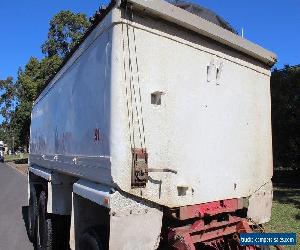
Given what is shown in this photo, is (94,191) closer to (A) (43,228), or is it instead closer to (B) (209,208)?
(B) (209,208)

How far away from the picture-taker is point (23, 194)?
18531 millimetres

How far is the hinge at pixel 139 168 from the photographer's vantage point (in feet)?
12.5

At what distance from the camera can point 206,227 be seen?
4.48 meters

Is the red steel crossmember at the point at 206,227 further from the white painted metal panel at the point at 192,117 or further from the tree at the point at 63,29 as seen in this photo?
the tree at the point at 63,29

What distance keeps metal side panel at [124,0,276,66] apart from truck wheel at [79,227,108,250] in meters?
2.26

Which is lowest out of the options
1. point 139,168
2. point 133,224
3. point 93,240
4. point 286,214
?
point 286,214

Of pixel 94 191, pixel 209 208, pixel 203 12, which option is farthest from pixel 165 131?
pixel 203 12

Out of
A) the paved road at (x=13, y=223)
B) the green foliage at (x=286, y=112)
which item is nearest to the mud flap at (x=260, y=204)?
the paved road at (x=13, y=223)

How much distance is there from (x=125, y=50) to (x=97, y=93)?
594mm

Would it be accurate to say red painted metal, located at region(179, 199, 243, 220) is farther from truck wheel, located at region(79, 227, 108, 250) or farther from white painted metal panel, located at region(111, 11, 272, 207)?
truck wheel, located at region(79, 227, 108, 250)

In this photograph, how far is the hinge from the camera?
3.81 meters

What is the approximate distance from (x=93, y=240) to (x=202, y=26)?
8.13 ft

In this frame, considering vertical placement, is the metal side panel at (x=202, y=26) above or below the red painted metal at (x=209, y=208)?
above

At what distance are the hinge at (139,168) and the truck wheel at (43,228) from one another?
3396mm
